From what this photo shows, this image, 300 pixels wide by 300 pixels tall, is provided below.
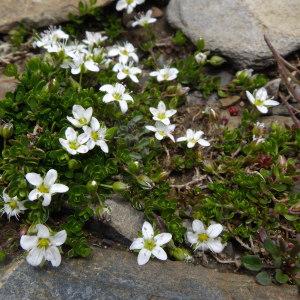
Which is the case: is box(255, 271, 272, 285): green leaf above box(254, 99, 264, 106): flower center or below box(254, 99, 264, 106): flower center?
below

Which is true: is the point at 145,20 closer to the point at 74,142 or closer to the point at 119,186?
the point at 74,142

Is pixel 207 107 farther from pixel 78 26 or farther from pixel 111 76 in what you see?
pixel 78 26

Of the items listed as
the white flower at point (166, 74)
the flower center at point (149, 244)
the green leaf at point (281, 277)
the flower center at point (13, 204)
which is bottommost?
the green leaf at point (281, 277)

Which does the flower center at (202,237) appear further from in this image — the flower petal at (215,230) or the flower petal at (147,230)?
the flower petal at (147,230)

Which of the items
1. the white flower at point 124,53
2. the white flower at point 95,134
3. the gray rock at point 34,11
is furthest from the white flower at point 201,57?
the white flower at point 95,134

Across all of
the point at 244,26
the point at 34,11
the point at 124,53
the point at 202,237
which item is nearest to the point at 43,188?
the point at 202,237

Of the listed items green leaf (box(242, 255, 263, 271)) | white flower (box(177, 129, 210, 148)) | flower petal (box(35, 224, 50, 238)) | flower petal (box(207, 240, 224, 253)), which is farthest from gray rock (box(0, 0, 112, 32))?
green leaf (box(242, 255, 263, 271))

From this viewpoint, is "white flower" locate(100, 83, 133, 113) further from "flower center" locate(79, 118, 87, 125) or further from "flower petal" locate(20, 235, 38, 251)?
"flower petal" locate(20, 235, 38, 251)
